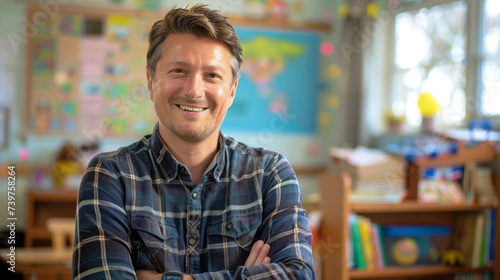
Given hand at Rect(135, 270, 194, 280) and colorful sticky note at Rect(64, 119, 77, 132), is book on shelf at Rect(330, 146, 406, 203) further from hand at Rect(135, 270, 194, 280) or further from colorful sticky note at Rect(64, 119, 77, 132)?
colorful sticky note at Rect(64, 119, 77, 132)

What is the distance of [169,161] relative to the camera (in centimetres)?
131

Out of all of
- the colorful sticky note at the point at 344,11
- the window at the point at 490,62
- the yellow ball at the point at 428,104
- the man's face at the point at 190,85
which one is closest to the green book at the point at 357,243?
the yellow ball at the point at 428,104

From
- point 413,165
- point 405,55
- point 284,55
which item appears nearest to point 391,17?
point 405,55

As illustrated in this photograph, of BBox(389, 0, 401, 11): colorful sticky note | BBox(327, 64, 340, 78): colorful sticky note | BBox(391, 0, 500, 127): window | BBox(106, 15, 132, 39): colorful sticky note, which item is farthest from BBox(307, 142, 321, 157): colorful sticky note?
BBox(106, 15, 132, 39): colorful sticky note

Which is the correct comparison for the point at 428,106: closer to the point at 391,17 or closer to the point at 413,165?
the point at 413,165

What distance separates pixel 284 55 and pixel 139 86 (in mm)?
1422

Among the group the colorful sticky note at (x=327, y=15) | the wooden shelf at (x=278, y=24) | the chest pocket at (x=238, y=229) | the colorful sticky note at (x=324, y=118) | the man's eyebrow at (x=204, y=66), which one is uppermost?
the colorful sticky note at (x=327, y=15)

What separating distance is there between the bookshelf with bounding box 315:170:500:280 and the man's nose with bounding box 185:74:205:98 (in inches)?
55.7

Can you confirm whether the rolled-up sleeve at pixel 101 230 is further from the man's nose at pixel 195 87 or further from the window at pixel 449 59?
the window at pixel 449 59

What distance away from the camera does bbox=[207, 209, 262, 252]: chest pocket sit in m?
1.28

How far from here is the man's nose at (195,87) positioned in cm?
126

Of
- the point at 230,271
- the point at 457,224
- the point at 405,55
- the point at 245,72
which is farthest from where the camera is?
the point at 245,72

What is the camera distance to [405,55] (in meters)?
4.24

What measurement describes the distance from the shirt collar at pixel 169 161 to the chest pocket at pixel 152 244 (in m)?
0.13
